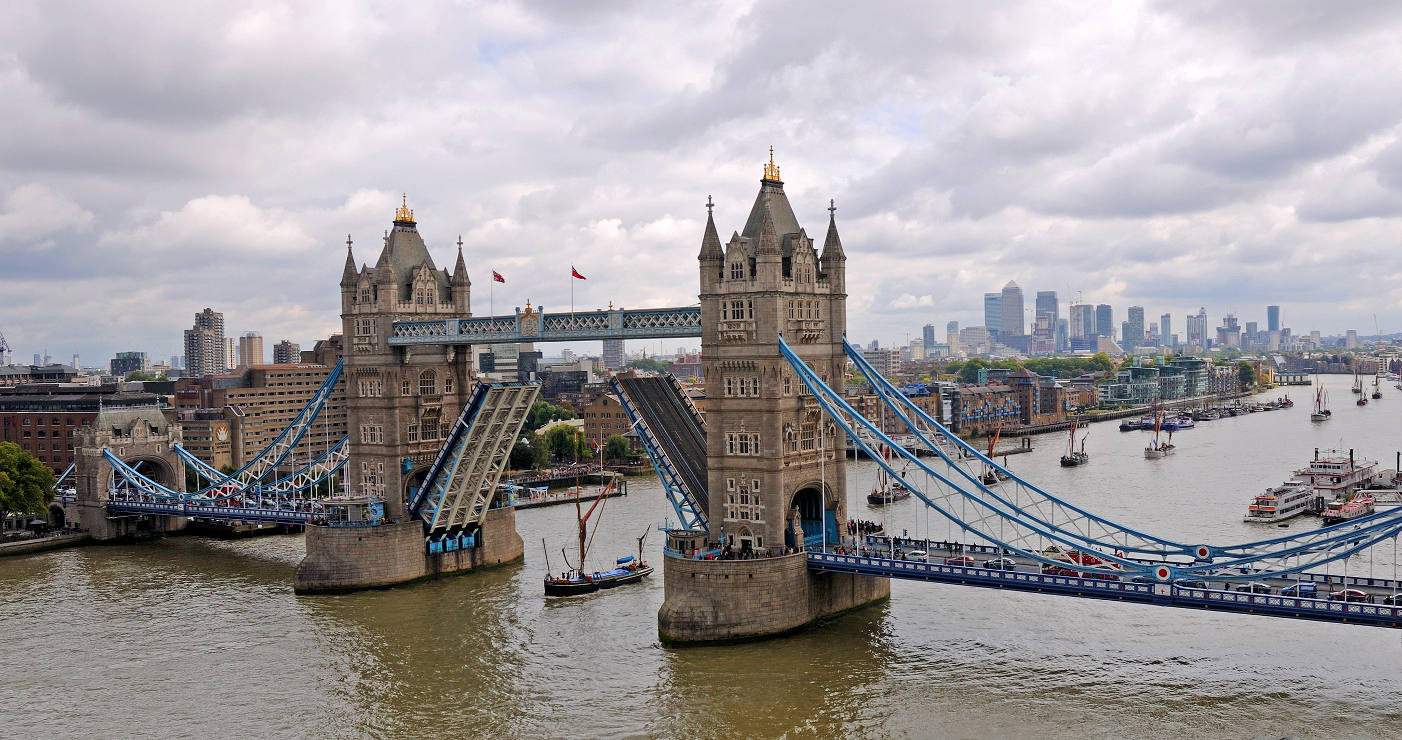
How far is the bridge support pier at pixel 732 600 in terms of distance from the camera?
157ft

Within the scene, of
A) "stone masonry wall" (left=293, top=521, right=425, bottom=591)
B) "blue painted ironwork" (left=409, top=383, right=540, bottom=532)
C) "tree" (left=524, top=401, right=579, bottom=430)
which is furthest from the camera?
"tree" (left=524, top=401, right=579, bottom=430)

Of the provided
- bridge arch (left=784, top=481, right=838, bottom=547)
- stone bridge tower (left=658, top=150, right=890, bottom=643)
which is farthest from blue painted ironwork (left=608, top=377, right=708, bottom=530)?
bridge arch (left=784, top=481, right=838, bottom=547)

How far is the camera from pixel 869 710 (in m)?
40.3

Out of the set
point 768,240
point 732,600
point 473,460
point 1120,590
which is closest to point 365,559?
point 473,460

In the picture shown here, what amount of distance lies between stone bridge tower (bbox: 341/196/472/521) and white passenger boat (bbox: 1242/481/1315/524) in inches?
2136

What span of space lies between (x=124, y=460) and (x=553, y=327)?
4488cm

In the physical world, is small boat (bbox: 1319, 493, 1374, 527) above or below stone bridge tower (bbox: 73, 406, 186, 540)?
below

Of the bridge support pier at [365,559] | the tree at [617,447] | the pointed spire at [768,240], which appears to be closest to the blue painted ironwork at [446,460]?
the bridge support pier at [365,559]

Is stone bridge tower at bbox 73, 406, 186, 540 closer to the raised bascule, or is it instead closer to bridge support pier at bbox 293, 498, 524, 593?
the raised bascule

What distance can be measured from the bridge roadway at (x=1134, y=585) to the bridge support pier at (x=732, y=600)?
1.79m

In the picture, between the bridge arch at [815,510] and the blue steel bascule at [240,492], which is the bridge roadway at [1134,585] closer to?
the bridge arch at [815,510]

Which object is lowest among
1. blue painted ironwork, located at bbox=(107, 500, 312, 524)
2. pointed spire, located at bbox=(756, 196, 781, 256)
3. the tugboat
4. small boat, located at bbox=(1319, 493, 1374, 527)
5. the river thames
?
the river thames

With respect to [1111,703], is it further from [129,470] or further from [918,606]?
[129,470]

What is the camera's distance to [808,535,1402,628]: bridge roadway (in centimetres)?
3856
